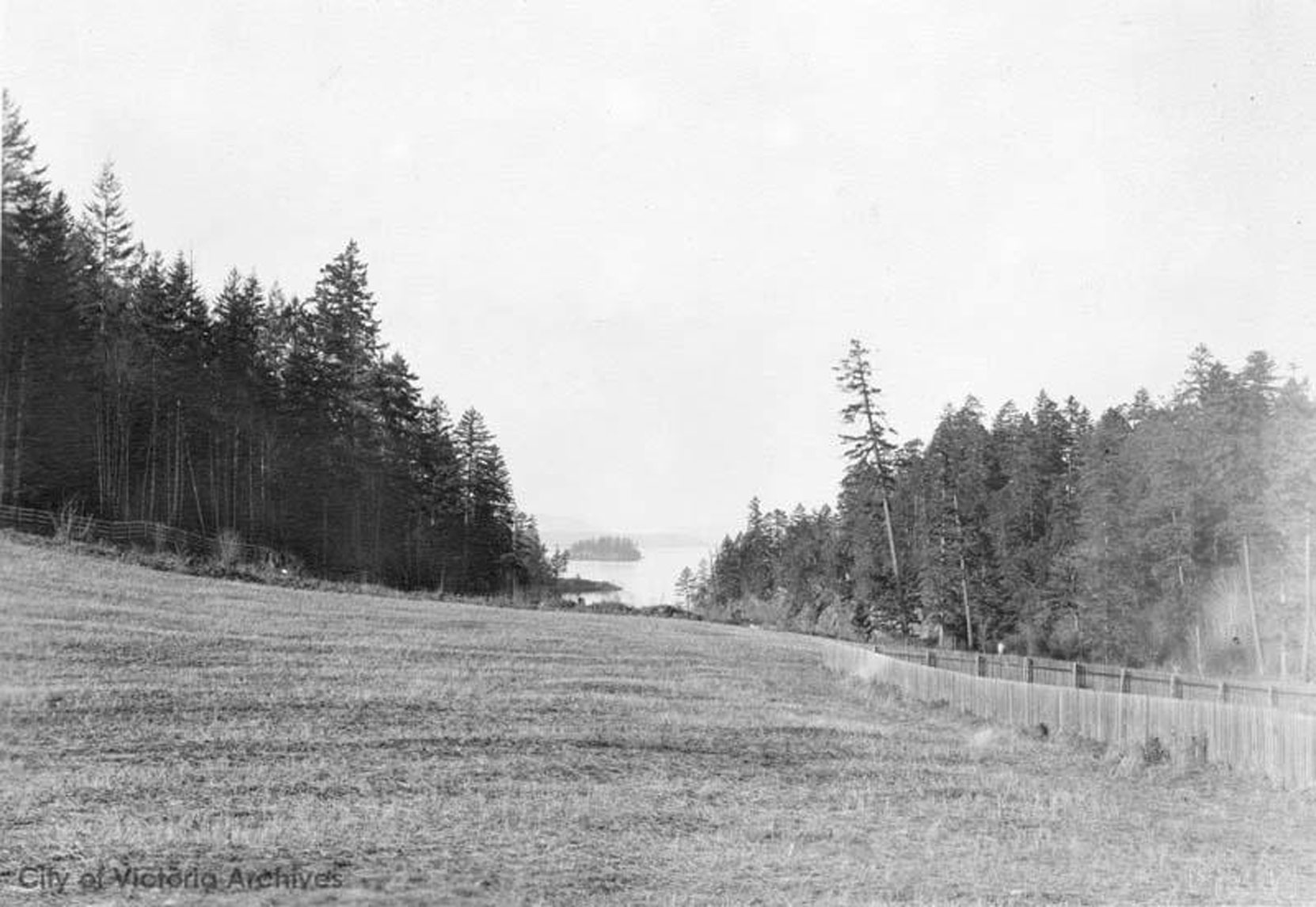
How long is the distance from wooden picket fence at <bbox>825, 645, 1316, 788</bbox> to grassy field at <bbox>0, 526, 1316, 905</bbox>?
48 cm

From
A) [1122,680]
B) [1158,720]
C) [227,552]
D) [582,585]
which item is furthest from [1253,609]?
[582,585]

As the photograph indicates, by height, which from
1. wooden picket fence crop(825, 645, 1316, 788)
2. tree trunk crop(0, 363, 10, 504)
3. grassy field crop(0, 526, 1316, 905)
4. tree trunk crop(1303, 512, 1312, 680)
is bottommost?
grassy field crop(0, 526, 1316, 905)

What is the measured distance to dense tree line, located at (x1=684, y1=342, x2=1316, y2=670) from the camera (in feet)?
133

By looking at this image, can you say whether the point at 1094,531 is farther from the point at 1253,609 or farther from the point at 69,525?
the point at 69,525

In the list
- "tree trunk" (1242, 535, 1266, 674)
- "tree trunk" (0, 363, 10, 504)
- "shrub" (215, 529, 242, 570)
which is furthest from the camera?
"tree trunk" (1242, 535, 1266, 674)

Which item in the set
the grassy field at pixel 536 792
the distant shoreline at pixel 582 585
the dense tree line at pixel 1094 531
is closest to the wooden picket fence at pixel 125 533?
the grassy field at pixel 536 792

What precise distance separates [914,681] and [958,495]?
5008 centimetres

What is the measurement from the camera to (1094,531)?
179 feet

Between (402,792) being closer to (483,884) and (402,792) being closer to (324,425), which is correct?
(483,884)

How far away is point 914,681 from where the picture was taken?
22359mm

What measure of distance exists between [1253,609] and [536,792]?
38079 mm

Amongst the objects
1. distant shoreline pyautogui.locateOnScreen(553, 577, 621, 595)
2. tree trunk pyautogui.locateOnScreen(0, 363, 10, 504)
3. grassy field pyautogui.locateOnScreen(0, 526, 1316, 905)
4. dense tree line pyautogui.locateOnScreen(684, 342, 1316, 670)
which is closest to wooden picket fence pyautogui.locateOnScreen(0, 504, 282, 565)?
tree trunk pyautogui.locateOnScreen(0, 363, 10, 504)

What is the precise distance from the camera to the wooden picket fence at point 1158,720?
12578 millimetres

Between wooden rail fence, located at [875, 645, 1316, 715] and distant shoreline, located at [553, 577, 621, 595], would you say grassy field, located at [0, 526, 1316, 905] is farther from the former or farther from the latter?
distant shoreline, located at [553, 577, 621, 595]
